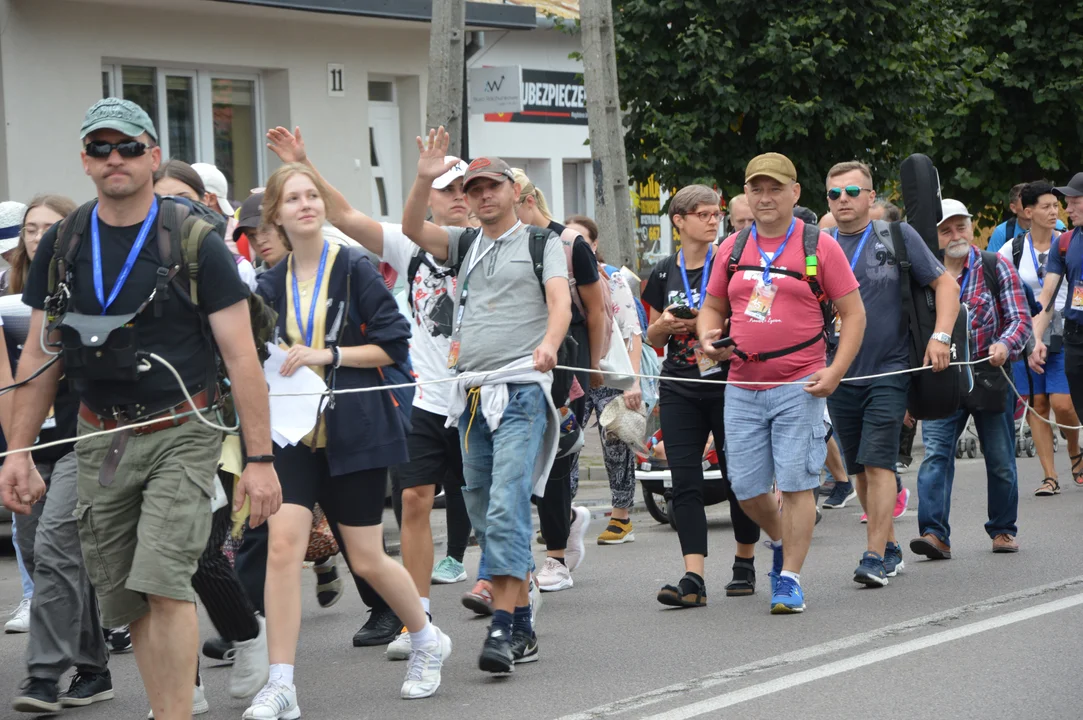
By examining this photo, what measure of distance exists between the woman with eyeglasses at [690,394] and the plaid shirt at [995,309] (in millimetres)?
1822

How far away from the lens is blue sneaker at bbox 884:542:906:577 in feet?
27.5

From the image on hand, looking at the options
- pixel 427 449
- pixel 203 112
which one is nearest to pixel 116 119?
pixel 427 449

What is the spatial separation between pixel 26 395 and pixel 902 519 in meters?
7.06

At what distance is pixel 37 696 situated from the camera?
5.95 meters

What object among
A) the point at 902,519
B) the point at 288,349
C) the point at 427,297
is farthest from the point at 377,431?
the point at 902,519

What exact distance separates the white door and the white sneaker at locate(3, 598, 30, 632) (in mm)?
12807

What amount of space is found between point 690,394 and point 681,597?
0.97 metres

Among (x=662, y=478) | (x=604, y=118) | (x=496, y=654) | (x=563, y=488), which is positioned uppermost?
(x=604, y=118)

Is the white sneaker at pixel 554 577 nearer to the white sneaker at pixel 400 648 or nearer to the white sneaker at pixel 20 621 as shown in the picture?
the white sneaker at pixel 400 648

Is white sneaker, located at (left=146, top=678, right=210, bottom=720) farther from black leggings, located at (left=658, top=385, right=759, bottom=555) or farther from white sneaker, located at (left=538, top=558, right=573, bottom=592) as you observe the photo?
white sneaker, located at (left=538, top=558, right=573, bottom=592)

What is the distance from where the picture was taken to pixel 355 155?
19.9m

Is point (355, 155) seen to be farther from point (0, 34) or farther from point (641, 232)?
point (641, 232)

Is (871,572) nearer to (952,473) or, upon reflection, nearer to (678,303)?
(952,473)

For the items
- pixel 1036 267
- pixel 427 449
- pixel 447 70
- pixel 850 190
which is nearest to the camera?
pixel 427 449
